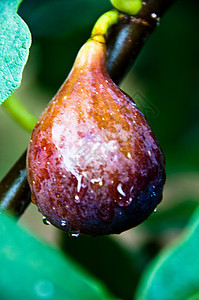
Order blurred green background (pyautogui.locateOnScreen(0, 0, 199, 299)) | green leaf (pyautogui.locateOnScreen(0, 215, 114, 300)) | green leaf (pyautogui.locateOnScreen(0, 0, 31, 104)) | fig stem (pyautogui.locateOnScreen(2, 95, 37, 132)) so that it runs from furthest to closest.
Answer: blurred green background (pyautogui.locateOnScreen(0, 0, 199, 299)) → fig stem (pyautogui.locateOnScreen(2, 95, 37, 132)) → green leaf (pyautogui.locateOnScreen(0, 0, 31, 104)) → green leaf (pyautogui.locateOnScreen(0, 215, 114, 300))

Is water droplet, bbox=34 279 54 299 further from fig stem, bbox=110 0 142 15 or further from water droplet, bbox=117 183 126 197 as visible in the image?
fig stem, bbox=110 0 142 15

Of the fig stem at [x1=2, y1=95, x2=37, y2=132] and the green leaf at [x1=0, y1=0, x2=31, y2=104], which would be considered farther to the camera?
the fig stem at [x1=2, y1=95, x2=37, y2=132]

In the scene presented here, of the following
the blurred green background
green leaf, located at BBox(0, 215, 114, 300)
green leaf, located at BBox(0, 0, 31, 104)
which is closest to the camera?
green leaf, located at BBox(0, 215, 114, 300)

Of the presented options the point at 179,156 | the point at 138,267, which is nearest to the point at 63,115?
the point at 138,267

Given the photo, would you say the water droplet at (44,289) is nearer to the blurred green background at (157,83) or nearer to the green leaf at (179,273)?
the green leaf at (179,273)

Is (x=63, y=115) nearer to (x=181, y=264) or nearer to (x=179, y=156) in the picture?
(x=181, y=264)

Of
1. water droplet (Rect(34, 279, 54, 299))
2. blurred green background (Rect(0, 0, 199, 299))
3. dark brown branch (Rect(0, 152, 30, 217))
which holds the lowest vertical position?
blurred green background (Rect(0, 0, 199, 299))

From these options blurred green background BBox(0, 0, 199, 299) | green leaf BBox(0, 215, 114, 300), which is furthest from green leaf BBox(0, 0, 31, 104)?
blurred green background BBox(0, 0, 199, 299)

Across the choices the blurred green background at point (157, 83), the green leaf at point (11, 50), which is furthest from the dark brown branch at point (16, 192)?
the blurred green background at point (157, 83)
